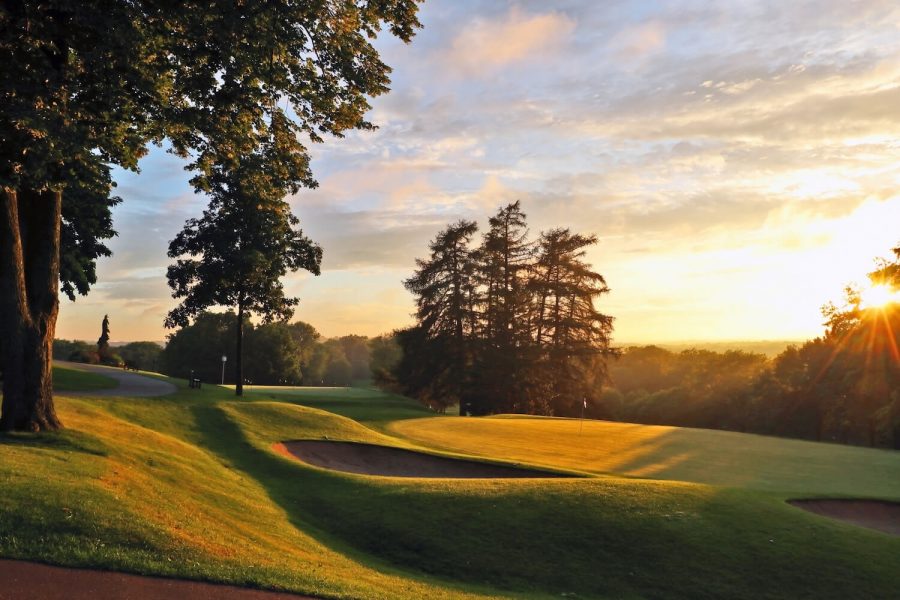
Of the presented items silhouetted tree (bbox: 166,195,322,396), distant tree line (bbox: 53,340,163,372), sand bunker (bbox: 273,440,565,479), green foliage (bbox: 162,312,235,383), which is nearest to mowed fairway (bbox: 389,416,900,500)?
sand bunker (bbox: 273,440,565,479)

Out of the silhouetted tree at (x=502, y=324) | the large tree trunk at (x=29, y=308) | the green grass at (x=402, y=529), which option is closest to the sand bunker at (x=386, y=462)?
the green grass at (x=402, y=529)

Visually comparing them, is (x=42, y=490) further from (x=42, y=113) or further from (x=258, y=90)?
(x=258, y=90)

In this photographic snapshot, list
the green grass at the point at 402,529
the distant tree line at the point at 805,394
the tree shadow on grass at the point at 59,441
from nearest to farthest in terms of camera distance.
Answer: the green grass at the point at 402,529 → the tree shadow on grass at the point at 59,441 → the distant tree line at the point at 805,394

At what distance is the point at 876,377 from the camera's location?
187 feet

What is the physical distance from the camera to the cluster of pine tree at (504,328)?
60875mm

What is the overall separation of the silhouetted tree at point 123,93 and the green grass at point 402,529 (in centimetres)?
441

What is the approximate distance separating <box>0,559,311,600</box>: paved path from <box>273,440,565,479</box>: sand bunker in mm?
15017

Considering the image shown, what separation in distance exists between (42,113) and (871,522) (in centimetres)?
2601

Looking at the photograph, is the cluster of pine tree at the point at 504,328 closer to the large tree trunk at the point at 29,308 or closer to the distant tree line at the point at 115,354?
the distant tree line at the point at 115,354

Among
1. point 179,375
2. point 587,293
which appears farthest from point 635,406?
point 179,375

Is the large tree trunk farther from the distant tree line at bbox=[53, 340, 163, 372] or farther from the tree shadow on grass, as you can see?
the distant tree line at bbox=[53, 340, 163, 372]

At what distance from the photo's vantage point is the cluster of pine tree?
60.9 m

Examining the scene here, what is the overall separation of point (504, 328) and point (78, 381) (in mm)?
40827

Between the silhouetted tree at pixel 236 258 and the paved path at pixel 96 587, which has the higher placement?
the silhouetted tree at pixel 236 258
